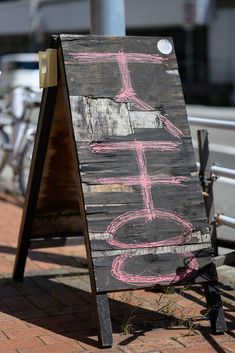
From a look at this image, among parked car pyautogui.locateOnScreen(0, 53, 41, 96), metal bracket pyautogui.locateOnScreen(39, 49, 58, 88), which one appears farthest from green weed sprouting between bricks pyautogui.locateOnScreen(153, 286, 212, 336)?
parked car pyautogui.locateOnScreen(0, 53, 41, 96)

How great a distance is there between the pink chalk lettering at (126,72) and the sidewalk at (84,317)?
1273 millimetres

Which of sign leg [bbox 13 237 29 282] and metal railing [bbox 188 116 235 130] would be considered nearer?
sign leg [bbox 13 237 29 282]

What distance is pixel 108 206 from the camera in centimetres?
461

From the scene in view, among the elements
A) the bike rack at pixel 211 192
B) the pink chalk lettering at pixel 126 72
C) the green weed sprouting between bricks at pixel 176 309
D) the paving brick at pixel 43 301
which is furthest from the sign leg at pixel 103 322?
the bike rack at pixel 211 192

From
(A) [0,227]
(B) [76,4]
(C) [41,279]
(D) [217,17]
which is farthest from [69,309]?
(B) [76,4]

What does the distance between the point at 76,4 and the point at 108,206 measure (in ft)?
119

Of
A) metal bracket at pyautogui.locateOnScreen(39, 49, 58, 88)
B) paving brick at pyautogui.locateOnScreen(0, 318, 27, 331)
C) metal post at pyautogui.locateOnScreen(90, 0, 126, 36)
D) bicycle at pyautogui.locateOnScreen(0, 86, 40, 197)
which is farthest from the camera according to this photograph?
bicycle at pyautogui.locateOnScreen(0, 86, 40, 197)

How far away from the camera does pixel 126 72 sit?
493 centimetres

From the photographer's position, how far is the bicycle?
9.33 m

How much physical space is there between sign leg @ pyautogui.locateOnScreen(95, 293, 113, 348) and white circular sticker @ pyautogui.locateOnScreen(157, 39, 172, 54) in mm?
1786

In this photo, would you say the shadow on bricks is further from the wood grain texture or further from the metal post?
the metal post

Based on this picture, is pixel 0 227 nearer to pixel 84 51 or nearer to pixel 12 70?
pixel 84 51

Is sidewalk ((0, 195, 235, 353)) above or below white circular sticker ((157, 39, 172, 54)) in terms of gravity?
below

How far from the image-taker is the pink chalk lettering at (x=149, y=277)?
4500 millimetres
